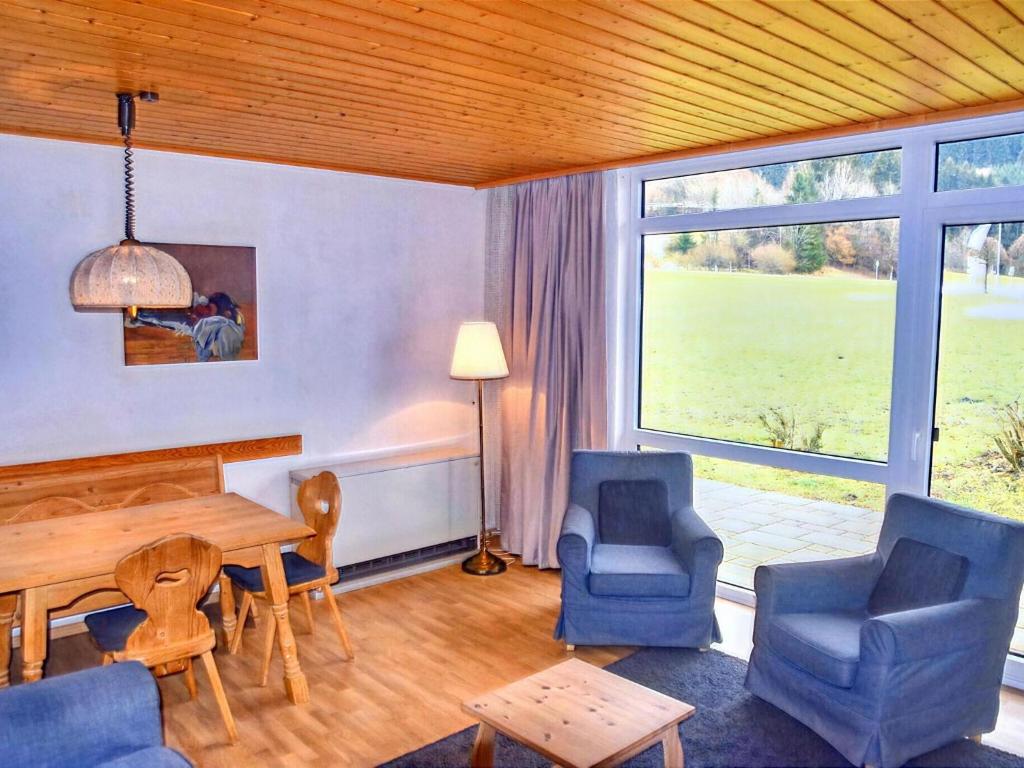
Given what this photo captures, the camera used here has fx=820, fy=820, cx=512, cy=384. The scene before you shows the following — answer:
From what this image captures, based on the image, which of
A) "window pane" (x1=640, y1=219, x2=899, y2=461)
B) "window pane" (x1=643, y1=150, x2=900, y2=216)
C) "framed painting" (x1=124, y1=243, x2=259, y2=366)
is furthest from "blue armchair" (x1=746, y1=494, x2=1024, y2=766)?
"framed painting" (x1=124, y1=243, x2=259, y2=366)

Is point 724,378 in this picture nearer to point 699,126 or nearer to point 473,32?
point 699,126

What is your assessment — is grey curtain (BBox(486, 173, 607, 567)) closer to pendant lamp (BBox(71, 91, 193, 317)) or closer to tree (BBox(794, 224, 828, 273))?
tree (BBox(794, 224, 828, 273))

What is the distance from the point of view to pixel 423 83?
3064 mm

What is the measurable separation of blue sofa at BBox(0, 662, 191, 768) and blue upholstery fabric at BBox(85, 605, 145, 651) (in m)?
0.63

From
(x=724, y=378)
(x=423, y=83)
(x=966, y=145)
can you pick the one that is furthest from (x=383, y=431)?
(x=966, y=145)

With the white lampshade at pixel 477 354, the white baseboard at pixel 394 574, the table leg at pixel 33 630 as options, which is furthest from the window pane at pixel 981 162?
the table leg at pixel 33 630

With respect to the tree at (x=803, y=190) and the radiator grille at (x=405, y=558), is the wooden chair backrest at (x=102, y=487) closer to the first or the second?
the radiator grille at (x=405, y=558)

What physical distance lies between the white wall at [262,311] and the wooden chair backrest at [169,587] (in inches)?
60.3

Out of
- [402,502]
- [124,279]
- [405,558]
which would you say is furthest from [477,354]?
[124,279]

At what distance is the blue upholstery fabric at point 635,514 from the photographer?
14.1 feet

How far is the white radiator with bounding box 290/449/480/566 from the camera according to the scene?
4879mm

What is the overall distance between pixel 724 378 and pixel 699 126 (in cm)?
151

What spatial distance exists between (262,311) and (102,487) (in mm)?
1268

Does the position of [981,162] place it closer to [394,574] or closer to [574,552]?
[574,552]
